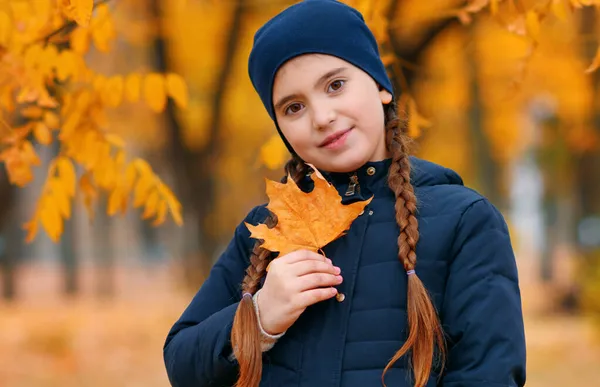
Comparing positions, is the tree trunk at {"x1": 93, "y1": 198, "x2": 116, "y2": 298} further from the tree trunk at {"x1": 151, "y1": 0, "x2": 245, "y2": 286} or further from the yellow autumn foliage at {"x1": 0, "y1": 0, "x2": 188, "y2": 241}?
the yellow autumn foliage at {"x1": 0, "y1": 0, "x2": 188, "y2": 241}

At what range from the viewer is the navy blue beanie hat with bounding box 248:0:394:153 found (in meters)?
1.98

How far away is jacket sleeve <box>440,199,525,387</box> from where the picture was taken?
1765 millimetres

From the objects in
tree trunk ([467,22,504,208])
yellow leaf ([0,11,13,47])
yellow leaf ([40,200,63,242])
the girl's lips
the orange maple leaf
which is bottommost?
the orange maple leaf

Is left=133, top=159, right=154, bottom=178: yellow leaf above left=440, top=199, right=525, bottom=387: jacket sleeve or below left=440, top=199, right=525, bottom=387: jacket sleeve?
above

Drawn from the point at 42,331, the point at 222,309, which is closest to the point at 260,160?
the point at 222,309

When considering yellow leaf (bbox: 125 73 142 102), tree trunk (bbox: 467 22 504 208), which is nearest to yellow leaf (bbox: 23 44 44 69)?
yellow leaf (bbox: 125 73 142 102)

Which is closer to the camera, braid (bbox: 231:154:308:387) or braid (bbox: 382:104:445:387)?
braid (bbox: 382:104:445:387)

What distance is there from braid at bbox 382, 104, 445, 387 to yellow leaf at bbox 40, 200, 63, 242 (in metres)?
1.68

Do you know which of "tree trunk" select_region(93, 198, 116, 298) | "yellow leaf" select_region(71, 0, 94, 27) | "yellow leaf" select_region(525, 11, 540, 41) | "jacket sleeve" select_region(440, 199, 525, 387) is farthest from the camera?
"tree trunk" select_region(93, 198, 116, 298)

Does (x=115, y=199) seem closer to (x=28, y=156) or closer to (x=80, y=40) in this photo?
(x=28, y=156)

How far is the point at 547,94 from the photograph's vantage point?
13344mm

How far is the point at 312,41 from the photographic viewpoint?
197cm

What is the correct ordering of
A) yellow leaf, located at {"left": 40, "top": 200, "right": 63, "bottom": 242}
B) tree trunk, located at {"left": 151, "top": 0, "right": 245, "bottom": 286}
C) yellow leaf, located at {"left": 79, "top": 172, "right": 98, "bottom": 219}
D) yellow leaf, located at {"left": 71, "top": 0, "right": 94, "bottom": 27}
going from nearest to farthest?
yellow leaf, located at {"left": 71, "top": 0, "right": 94, "bottom": 27} → yellow leaf, located at {"left": 40, "top": 200, "right": 63, "bottom": 242} → yellow leaf, located at {"left": 79, "top": 172, "right": 98, "bottom": 219} → tree trunk, located at {"left": 151, "top": 0, "right": 245, "bottom": 286}

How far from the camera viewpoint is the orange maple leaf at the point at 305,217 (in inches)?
75.4
